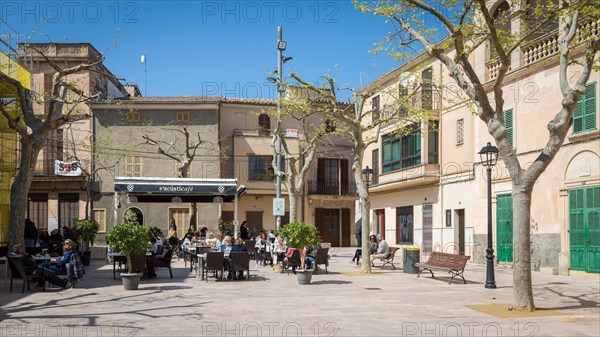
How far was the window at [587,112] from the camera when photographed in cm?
1792

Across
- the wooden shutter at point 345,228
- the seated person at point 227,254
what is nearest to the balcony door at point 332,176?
the wooden shutter at point 345,228

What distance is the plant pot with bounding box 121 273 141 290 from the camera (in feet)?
47.8

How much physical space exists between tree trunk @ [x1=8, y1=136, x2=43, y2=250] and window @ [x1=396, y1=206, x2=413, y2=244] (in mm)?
19354

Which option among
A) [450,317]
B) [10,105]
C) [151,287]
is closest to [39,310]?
[151,287]

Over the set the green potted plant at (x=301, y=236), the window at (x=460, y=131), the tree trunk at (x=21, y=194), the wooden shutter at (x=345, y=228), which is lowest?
the wooden shutter at (x=345, y=228)

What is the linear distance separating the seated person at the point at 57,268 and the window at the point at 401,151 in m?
17.6

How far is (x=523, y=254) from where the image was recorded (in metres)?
11.5

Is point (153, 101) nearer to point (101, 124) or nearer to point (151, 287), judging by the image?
point (101, 124)

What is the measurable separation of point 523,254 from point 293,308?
442 centimetres

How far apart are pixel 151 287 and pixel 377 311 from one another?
252 inches

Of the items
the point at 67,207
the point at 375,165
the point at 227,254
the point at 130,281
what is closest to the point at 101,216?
the point at 67,207

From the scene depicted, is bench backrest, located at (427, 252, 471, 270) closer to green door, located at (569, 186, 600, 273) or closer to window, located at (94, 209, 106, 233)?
green door, located at (569, 186, 600, 273)

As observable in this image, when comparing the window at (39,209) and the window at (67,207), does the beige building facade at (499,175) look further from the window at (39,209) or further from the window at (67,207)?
the window at (39,209)

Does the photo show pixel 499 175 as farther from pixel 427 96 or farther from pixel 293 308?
pixel 293 308
